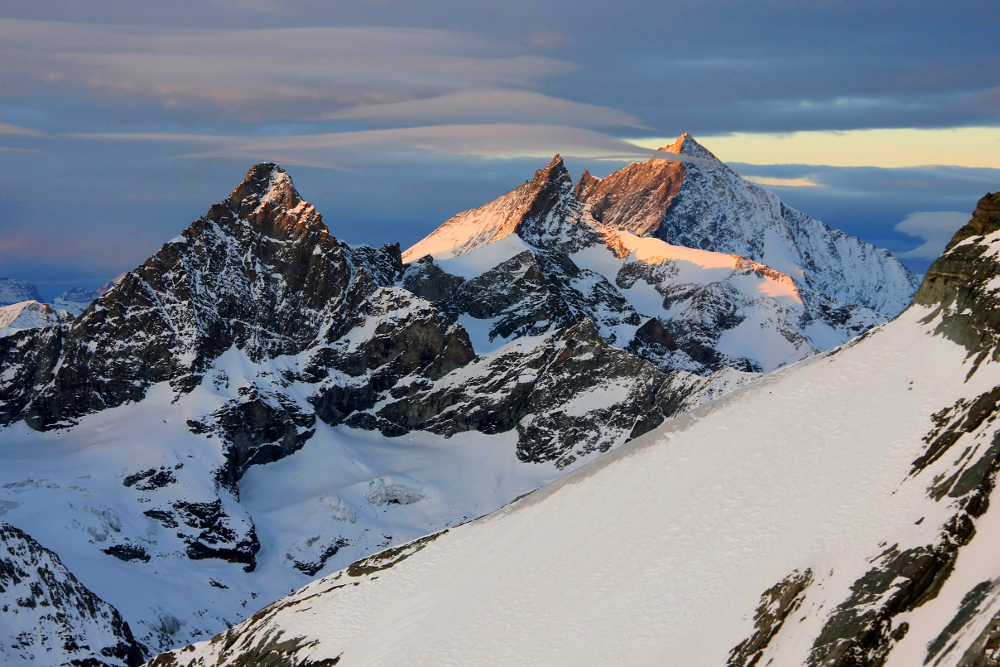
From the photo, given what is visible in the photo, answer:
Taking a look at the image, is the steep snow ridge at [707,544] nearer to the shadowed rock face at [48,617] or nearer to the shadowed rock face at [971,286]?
the shadowed rock face at [971,286]

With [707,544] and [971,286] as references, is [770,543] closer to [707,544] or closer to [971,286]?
[707,544]

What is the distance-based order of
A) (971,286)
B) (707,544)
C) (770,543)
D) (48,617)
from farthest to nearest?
(48,617) < (971,286) < (707,544) < (770,543)

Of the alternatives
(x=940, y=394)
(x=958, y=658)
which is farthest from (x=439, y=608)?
(x=958, y=658)

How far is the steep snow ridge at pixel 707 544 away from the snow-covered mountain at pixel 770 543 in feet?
0.62

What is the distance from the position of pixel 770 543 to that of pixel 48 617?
139151 mm

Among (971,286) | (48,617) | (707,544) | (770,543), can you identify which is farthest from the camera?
(48,617)

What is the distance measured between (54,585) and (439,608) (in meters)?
108

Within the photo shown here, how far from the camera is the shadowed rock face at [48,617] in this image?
17725cm

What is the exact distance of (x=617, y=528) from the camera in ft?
314

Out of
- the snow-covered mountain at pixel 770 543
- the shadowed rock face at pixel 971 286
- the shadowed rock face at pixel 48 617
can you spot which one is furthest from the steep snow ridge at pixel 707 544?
the shadowed rock face at pixel 48 617

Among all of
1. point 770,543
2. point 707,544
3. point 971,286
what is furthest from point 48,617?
point 971,286

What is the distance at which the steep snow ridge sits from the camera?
69.5m

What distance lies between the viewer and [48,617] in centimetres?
18312

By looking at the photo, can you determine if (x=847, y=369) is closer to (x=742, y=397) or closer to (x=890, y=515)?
(x=742, y=397)
